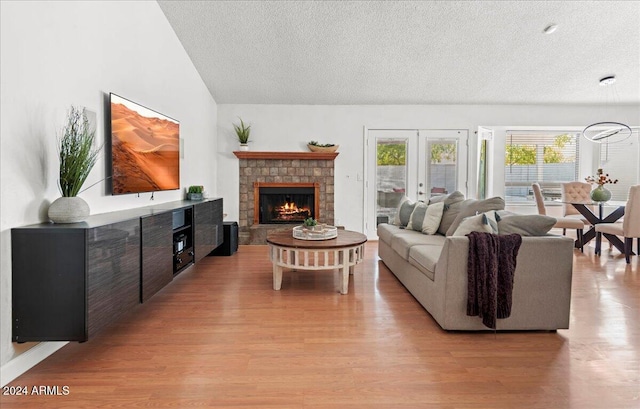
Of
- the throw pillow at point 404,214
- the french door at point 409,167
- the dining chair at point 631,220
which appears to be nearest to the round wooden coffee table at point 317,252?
the throw pillow at point 404,214

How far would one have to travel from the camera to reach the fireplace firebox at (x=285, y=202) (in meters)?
6.68

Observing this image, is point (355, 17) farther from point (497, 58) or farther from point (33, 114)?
point (33, 114)

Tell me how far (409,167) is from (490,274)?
4.37 m

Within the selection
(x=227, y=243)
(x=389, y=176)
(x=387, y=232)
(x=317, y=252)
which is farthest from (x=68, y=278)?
(x=389, y=176)

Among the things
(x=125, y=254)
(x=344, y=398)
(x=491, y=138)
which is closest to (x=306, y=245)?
(x=125, y=254)

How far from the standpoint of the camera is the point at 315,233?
154 inches

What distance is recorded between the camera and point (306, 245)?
3.62 meters

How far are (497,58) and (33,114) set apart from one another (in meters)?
5.16

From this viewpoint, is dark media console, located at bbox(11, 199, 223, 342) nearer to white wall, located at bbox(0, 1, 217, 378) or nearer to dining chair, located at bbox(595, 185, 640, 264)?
white wall, located at bbox(0, 1, 217, 378)

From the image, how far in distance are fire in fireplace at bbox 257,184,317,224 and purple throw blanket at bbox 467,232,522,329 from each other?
167 inches

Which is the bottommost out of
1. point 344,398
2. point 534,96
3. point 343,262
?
point 344,398

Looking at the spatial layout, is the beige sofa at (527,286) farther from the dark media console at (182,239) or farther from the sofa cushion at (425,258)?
the dark media console at (182,239)

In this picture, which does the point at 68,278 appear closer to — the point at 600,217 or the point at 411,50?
the point at 411,50

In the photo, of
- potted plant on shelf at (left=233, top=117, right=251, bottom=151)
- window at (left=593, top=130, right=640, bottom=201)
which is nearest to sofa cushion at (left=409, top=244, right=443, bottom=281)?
potted plant on shelf at (left=233, top=117, right=251, bottom=151)
